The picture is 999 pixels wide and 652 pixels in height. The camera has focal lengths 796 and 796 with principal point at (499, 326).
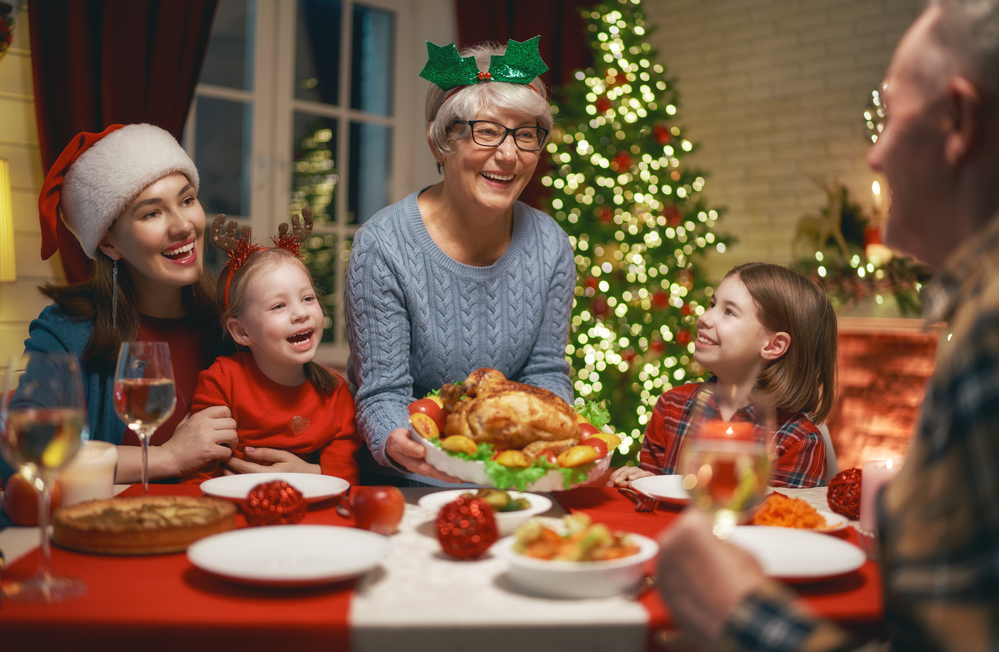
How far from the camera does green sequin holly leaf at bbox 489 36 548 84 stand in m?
2.08

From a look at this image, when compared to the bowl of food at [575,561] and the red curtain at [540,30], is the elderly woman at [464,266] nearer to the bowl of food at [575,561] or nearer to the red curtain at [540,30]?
the bowl of food at [575,561]

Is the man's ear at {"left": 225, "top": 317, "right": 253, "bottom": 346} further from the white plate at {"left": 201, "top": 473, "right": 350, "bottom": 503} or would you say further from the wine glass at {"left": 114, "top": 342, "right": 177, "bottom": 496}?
the wine glass at {"left": 114, "top": 342, "right": 177, "bottom": 496}

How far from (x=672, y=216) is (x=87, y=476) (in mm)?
4170

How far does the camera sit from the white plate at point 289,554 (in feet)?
3.37

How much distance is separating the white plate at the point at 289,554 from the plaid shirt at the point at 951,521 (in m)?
0.51

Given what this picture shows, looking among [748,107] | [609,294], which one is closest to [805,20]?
[748,107]

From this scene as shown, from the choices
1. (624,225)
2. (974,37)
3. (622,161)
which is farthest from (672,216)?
(974,37)

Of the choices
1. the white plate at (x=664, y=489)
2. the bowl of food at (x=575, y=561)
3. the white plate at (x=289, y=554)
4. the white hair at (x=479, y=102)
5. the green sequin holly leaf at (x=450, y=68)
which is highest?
the green sequin holly leaf at (x=450, y=68)

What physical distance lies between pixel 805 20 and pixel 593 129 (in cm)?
216

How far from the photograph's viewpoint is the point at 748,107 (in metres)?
6.22

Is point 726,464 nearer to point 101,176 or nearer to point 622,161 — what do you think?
point 101,176

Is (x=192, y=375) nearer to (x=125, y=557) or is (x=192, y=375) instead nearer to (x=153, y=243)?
(x=153, y=243)

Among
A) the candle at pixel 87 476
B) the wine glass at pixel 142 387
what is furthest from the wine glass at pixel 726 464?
the candle at pixel 87 476

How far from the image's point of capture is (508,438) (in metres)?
1.53
